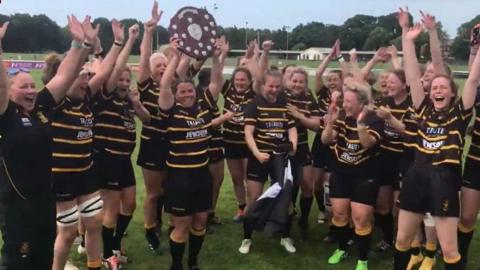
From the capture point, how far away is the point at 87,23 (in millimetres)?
4473

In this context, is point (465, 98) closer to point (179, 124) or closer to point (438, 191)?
point (438, 191)

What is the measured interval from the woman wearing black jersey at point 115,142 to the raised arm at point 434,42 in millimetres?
2982

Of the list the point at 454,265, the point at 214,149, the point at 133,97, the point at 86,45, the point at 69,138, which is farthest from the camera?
the point at 214,149

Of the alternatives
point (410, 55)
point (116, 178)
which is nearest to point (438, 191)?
point (410, 55)

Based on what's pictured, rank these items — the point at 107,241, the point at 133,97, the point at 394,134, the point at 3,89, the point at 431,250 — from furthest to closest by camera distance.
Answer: the point at 394,134 → the point at 107,241 → the point at 133,97 → the point at 431,250 → the point at 3,89

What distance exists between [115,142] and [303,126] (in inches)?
95.8

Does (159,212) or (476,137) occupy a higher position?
(476,137)

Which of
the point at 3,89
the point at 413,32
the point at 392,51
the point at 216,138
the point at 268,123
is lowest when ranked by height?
the point at 216,138

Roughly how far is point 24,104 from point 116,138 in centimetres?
175

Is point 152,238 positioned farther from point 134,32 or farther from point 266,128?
point 134,32

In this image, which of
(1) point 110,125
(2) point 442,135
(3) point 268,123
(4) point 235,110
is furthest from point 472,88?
(1) point 110,125

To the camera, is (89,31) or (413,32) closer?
(89,31)

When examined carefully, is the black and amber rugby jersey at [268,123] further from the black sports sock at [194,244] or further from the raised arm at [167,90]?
the black sports sock at [194,244]

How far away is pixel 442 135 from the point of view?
4754 mm
